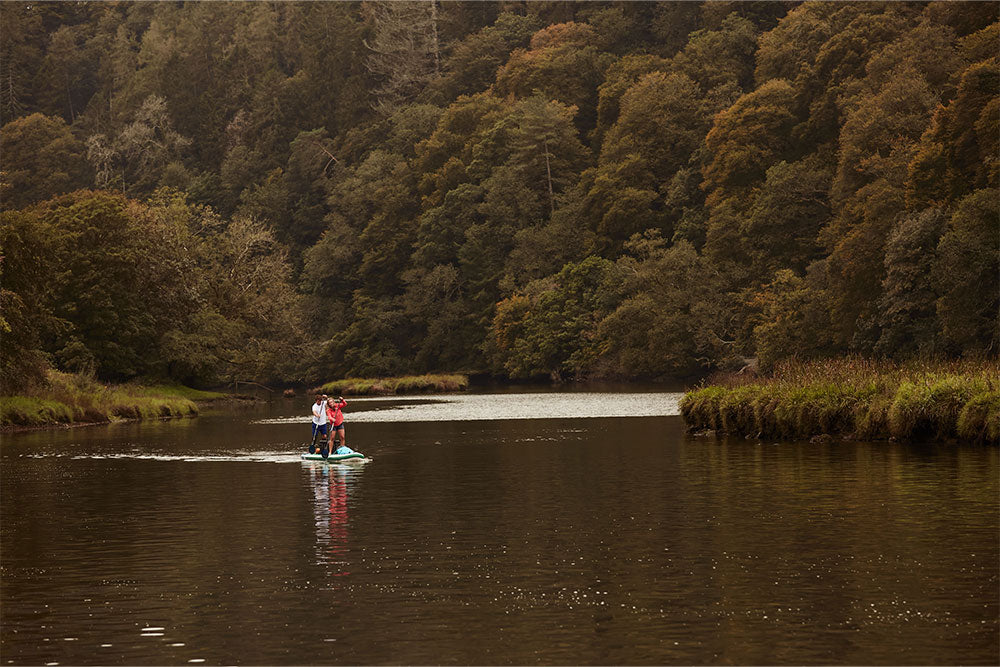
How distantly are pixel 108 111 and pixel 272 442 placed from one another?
158827mm

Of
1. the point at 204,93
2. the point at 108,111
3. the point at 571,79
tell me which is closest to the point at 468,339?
the point at 571,79

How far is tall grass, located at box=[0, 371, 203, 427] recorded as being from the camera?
60156 mm

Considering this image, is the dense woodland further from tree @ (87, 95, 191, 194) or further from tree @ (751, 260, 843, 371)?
tree @ (87, 95, 191, 194)

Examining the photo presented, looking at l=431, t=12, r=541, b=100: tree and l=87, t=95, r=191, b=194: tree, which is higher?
l=431, t=12, r=541, b=100: tree

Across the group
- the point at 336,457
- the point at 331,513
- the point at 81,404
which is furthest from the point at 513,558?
the point at 81,404

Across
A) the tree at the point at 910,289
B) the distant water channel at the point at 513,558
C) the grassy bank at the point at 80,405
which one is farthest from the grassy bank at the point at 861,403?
the grassy bank at the point at 80,405

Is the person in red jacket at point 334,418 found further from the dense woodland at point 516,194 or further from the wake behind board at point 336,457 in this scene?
the dense woodland at point 516,194

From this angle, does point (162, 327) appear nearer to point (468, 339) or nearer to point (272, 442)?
point (272, 442)

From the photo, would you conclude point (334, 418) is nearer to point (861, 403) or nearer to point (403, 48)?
point (861, 403)

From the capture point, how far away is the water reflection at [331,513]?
867 inches

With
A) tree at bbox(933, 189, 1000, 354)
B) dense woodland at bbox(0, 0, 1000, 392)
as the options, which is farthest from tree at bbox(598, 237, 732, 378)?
tree at bbox(933, 189, 1000, 354)

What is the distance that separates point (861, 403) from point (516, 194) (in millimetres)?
98930

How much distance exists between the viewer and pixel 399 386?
11175cm

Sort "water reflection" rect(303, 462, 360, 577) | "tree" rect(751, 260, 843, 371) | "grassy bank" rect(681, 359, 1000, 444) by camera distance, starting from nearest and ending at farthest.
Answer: "water reflection" rect(303, 462, 360, 577) < "grassy bank" rect(681, 359, 1000, 444) < "tree" rect(751, 260, 843, 371)
